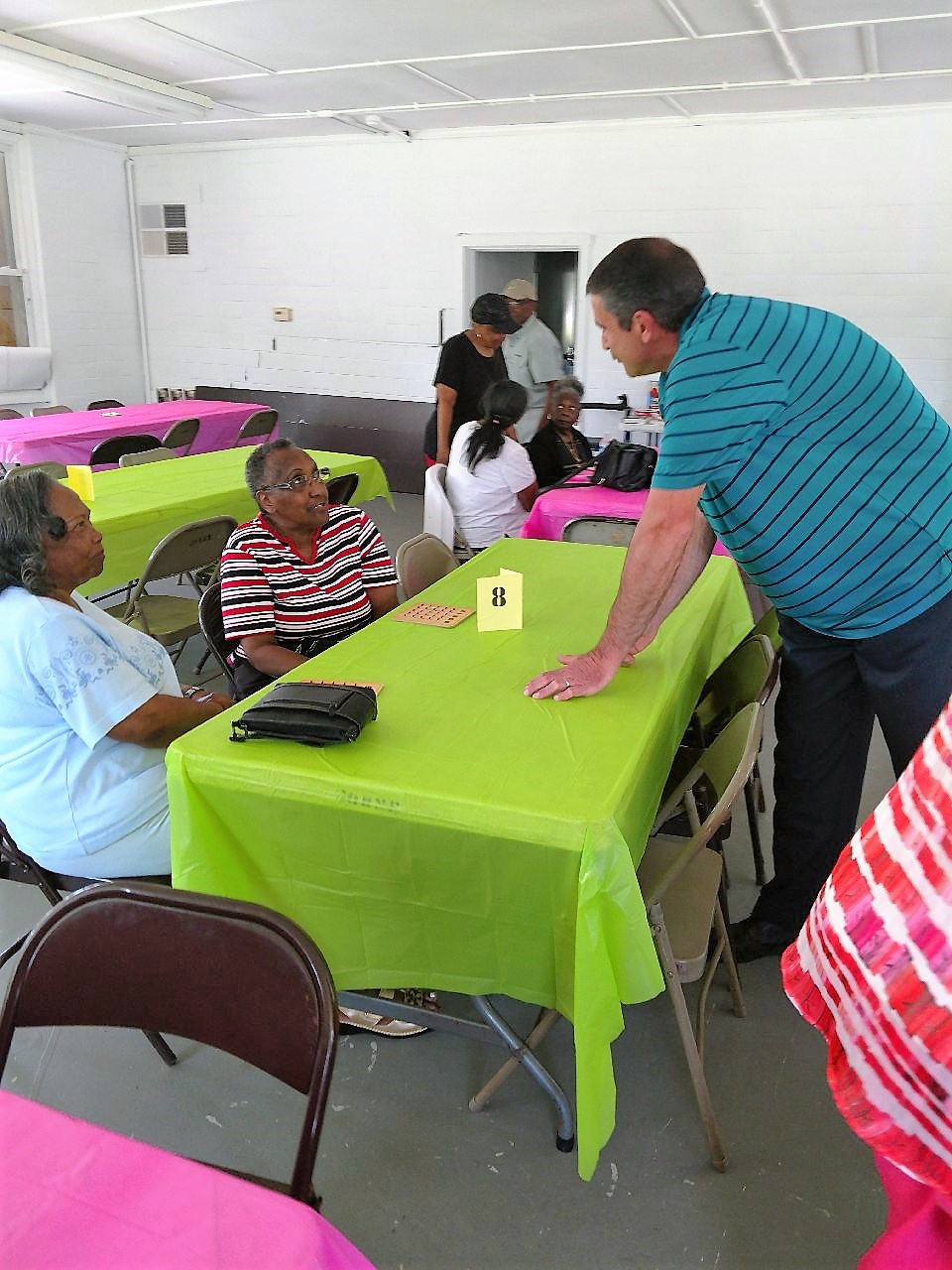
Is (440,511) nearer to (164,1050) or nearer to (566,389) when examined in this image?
(566,389)

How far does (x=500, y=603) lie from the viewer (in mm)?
2289

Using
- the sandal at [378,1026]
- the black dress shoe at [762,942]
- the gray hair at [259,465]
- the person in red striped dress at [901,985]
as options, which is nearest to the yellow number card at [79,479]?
the gray hair at [259,465]

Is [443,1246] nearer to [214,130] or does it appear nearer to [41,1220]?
[41,1220]

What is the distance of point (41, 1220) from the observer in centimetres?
86

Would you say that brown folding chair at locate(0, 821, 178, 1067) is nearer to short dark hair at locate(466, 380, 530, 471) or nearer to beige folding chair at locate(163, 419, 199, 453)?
short dark hair at locate(466, 380, 530, 471)

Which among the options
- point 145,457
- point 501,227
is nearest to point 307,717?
point 145,457

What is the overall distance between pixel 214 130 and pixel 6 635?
7.40 meters

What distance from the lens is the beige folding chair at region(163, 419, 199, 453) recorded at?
5918 millimetres

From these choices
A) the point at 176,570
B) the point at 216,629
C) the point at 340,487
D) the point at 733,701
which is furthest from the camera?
the point at 340,487

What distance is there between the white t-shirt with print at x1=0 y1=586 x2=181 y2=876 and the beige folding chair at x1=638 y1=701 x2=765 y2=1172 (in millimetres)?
1005

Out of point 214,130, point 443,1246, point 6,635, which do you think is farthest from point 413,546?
point 214,130

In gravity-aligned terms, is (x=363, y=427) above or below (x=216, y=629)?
above

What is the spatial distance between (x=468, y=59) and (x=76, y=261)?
192 inches

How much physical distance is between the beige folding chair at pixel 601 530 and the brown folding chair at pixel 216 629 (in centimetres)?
149
